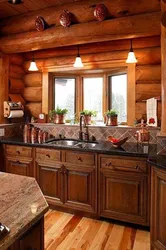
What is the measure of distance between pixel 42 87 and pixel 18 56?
2.31ft

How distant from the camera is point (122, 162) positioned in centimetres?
258

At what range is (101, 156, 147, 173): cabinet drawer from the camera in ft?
8.19

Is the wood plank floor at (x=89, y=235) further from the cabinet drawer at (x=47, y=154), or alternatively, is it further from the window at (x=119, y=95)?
the window at (x=119, y=95)

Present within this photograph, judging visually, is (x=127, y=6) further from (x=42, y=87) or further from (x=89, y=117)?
(x=42, y=87)

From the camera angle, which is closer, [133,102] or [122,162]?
[122,162]

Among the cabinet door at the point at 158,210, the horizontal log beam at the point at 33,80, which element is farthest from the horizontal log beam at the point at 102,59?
the cabinet door at the point at 158,210

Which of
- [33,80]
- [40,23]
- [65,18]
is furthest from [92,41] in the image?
[33,80]

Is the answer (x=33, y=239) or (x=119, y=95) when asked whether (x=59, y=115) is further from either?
(x=33, y=239)

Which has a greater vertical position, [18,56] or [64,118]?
[18,56]

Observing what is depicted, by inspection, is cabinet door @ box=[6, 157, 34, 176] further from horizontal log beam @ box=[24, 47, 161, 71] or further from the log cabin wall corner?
horizontal log beam @ box=[24, 47, 161, 71]

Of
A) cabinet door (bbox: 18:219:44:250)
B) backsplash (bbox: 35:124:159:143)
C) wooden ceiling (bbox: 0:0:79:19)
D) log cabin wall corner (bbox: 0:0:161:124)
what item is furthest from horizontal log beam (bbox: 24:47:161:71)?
cabinet door (bbox: 18:219:44:250)

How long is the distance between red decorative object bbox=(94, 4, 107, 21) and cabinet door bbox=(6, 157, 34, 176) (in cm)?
210

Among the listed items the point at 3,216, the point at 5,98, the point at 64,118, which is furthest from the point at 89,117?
the point at 3,216

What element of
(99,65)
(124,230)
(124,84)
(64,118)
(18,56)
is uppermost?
(18,56)
